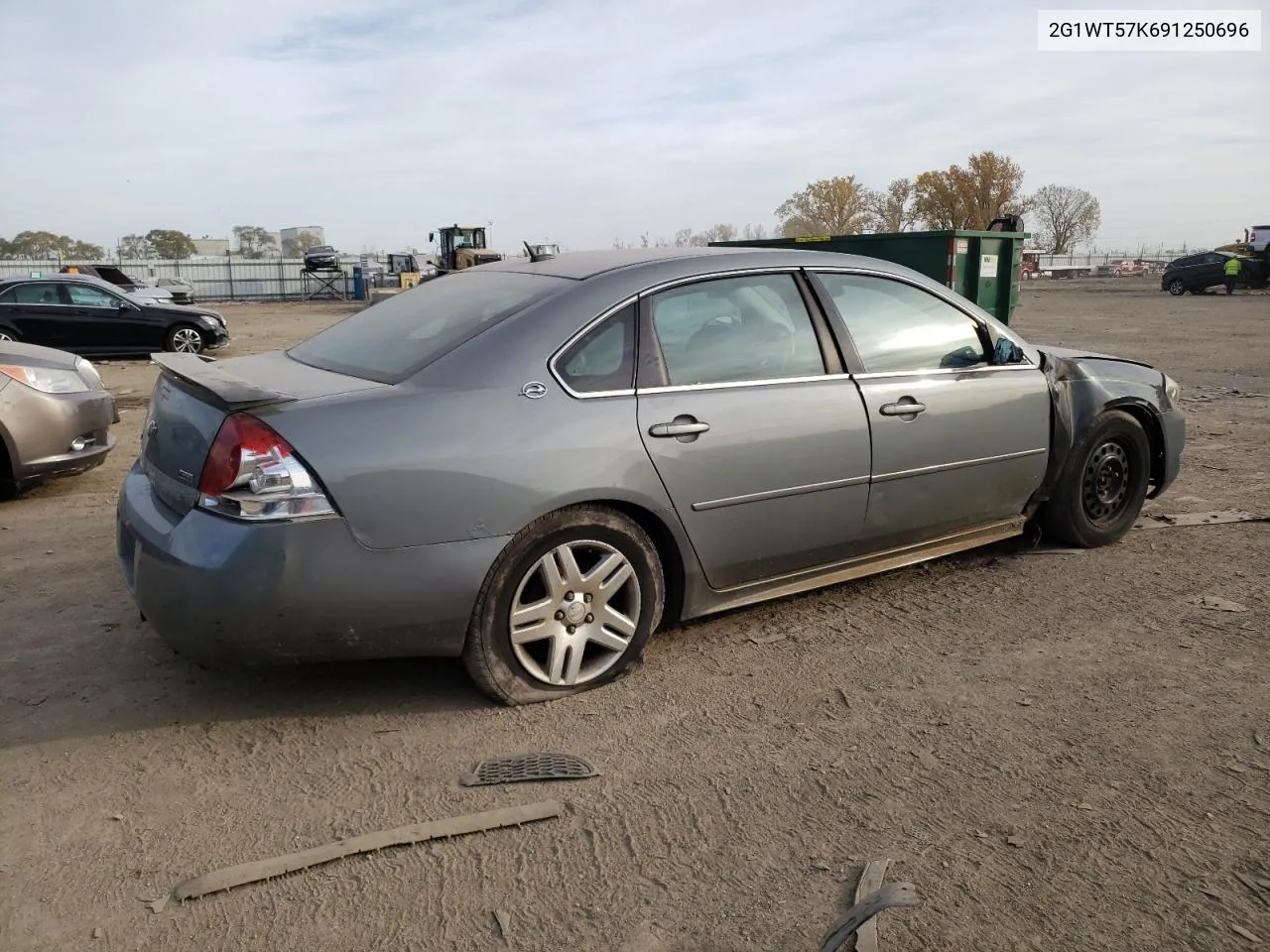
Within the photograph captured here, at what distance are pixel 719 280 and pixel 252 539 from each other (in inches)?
77.5

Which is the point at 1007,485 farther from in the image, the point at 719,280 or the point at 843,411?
the point at 719,280

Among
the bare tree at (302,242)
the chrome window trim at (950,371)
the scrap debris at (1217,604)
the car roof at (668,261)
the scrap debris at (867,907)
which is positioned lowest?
the scrap debris at (867,907)

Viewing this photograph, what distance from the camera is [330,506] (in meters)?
2.99

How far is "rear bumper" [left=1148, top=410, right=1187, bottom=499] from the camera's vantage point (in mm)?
5215

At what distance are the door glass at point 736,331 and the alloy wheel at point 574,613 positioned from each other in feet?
2.39

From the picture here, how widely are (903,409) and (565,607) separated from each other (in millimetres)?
1674

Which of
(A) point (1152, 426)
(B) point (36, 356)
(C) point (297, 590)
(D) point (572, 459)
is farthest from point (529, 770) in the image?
(B) point (36, 356)

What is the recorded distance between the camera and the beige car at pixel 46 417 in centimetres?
605

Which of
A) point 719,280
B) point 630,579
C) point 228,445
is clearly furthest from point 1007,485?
point 228,445

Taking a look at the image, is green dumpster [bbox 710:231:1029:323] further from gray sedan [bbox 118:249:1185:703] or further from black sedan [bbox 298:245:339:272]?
black sedan [bbox 298:245:339:272]

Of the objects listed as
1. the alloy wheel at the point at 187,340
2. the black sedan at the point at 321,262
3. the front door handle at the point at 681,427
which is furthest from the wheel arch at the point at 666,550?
the black sedan at the point at 321,262

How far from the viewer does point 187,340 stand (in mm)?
16422

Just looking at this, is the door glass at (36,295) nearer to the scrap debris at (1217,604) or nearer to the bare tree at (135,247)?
the scrap debris at (1217,604)

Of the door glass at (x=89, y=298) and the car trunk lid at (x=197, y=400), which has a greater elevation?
the door glass at (x=89, y=298)
